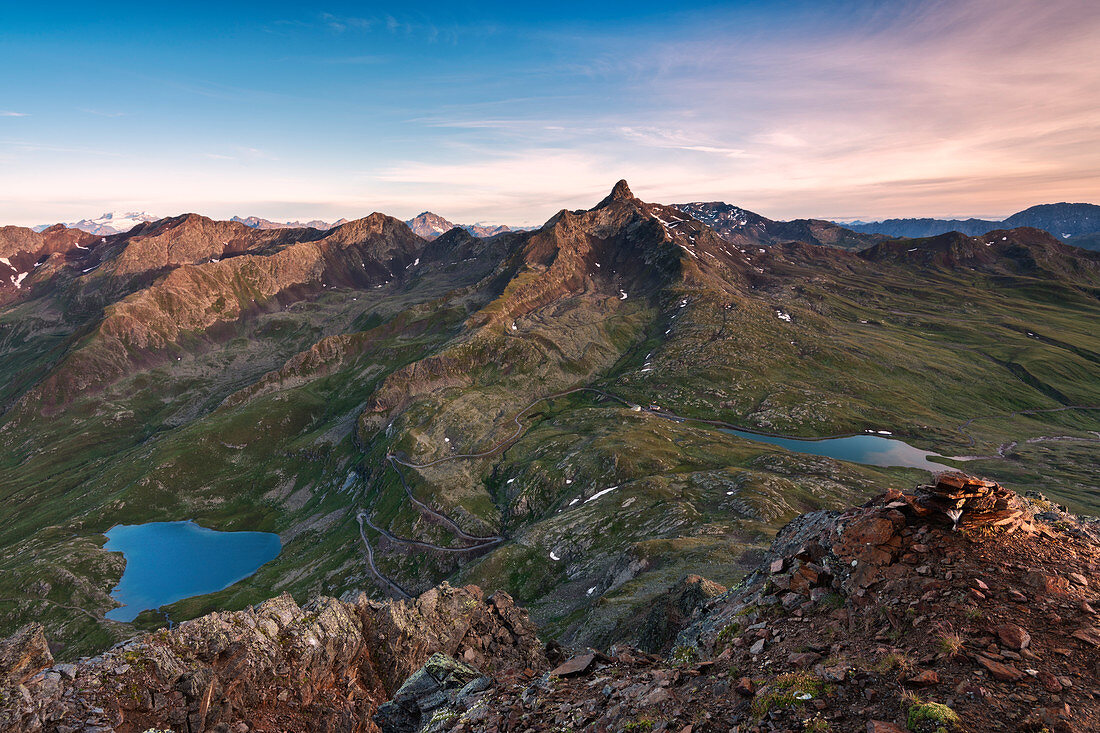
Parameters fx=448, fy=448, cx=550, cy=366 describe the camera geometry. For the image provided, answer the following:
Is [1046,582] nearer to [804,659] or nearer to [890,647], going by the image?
[890,647]

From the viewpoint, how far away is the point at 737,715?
641 inches

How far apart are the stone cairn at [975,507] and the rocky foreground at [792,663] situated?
7cm

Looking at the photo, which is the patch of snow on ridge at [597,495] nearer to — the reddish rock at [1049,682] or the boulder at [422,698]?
the boulder at [422,698]

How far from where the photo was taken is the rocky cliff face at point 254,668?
2434cm

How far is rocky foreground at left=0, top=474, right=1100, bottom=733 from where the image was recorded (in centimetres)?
1419

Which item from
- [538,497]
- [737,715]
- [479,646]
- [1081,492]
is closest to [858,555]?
[737,715]

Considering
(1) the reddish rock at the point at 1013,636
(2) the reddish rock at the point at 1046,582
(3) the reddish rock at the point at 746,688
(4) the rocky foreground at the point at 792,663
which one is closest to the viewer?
(4) the rocky foreground at the point at 792,663

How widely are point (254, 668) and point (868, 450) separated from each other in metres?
213

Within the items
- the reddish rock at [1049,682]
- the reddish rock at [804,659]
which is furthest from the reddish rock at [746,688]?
the reddish rock at [1049,682]

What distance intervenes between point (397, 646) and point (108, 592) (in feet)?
700

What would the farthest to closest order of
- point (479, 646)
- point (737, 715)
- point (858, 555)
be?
point (479, 646) < point (858, 555) < point (737, 715)

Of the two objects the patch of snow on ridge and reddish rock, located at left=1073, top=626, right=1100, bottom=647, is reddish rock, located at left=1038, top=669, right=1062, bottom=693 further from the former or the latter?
the patch of snow on ridge

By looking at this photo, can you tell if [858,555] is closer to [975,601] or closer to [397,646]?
[975,601]

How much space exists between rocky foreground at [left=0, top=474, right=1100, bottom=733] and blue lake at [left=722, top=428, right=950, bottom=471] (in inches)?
6854
